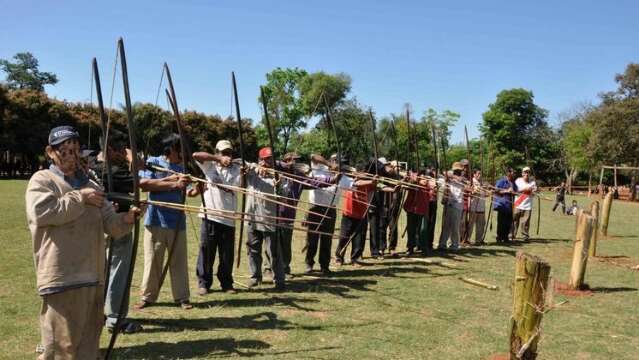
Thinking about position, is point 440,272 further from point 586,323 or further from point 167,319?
point 167,319

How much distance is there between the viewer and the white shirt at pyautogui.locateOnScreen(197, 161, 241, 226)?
22.5ft

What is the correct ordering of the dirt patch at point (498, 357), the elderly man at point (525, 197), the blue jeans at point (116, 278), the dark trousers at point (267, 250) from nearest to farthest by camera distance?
1. the dirt patch at point (498, 357)
2. the blue jeans at point (116, 278)
3. the dark trousers at point (267, 250)
4. the elderly man at point (525, 197)

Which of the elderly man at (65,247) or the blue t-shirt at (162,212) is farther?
the blue t-shirt at (162,212)

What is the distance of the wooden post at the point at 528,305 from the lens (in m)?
4.27

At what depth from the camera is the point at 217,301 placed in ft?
21.7

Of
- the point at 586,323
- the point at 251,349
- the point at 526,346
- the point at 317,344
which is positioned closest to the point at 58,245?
the point at 251,349

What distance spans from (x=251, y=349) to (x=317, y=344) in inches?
26.7

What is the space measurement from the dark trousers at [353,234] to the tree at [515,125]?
58258 millimetres

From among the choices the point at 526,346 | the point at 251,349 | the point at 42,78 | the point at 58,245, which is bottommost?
the point at 251,349

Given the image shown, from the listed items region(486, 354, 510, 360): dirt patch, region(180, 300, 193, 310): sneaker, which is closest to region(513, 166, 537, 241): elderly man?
region(486, 354, 510, 360): dirt patch

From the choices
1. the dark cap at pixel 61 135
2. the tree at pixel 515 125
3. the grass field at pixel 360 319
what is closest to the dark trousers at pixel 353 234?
the grass field at pixel 360 319

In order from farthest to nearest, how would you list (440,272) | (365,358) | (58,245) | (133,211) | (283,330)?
1. (440,272)
2. (283,330)
3. (365,358)
4. (133,211)
5. (58,245)

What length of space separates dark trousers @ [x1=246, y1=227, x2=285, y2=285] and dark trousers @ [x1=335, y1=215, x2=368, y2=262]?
197 cm

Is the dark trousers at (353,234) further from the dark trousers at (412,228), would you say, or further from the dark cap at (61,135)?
the dark cap at (61,135)
